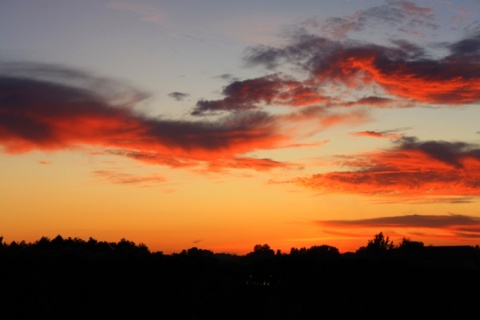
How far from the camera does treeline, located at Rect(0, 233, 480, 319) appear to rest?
21.2 m

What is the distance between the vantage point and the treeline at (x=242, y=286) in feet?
69.6

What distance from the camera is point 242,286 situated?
75.6ft

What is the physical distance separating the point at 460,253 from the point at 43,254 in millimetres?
21451

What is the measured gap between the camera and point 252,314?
2270 cm

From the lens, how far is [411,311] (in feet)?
75.5

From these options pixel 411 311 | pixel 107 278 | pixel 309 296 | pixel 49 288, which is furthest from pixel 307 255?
pixel 49 288

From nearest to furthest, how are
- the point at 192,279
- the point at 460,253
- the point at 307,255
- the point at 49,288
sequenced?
the point at 49,288
the point at 192,279
the point at 307,255
the point at 460,253

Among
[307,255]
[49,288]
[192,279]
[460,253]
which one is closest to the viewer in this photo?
[49,288]

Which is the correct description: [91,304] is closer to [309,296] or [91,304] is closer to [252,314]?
[252,314]

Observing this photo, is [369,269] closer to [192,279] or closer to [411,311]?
[411,311]

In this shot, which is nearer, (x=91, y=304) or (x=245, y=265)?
(x=91, y=304)

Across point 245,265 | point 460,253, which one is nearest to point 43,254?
point 245,265

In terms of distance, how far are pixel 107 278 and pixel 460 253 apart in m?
19.5

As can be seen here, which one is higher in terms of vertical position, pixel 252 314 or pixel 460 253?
pixel 460 253
